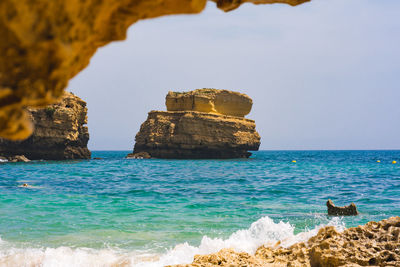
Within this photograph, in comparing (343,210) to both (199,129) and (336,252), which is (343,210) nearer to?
(336,252)

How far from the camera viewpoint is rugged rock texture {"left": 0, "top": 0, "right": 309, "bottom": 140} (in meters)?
1.19

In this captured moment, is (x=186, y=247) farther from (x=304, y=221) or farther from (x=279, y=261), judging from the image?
(x=304, y=221)

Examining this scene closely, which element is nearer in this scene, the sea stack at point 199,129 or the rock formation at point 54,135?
the rock formation at point 54,135

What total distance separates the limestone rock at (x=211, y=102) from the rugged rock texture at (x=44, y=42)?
51.8 m

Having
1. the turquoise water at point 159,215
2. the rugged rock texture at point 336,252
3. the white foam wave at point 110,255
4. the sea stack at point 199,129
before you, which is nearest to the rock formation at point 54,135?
the sea stack at point 199,129

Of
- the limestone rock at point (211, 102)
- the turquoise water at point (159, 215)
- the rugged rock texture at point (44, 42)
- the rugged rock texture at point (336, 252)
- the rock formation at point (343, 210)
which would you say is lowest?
the turquoise water at point (159, 215)

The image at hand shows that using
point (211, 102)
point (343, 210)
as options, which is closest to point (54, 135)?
point (211, 102)

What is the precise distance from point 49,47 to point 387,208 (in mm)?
11882

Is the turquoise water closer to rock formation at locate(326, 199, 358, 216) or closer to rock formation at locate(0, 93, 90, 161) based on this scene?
rock formation at locate(326, 199, 358, 216)

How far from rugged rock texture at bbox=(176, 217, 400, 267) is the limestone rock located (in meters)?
48.8

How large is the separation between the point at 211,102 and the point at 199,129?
5.50m

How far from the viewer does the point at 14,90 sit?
4.27 ft

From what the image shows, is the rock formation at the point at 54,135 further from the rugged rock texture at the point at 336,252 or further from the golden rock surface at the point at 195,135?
the rugged rock texture at the point at 336,252

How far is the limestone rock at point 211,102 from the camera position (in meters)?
53.6
